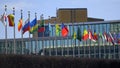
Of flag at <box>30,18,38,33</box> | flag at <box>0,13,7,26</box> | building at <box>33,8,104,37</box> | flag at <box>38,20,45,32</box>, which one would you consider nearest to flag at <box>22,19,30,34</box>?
flag at <box>30,18,38,33</box>

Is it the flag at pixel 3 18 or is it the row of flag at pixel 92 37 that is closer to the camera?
the flag at pixel 3 18

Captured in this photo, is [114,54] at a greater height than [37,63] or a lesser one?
lesser

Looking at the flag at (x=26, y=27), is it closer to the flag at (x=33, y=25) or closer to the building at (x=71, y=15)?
the flag at (x=33, y=25)

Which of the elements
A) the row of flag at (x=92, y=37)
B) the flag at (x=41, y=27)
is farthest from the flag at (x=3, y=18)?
the row of flag at (x=92, y=37)

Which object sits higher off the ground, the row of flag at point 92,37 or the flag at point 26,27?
the flag at point 26,27

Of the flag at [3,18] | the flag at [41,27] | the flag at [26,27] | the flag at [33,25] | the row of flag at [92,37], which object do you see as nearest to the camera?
the flag at [3,18]

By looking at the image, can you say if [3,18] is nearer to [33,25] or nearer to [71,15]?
[33,25]

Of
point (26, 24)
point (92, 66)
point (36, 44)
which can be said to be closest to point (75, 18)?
point (36, 44)

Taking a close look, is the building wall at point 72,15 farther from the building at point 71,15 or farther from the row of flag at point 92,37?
the row of flag at point 92,37

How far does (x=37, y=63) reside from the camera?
3634cm

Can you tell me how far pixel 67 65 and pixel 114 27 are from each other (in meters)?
88.7

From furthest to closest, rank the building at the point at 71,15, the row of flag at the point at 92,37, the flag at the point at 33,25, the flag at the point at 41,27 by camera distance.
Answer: the building at the point at 71,15 < the row of flag at the point at 92,37 < the flag at the point at 41,27 < the flag at the point at 33,25

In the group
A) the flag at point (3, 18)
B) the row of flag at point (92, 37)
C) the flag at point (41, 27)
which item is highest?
the flag at point (3, 18)

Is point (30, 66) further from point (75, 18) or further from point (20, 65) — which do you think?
point (75, 18)
